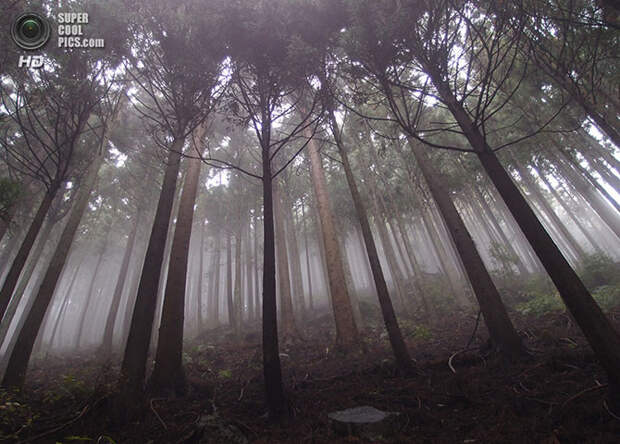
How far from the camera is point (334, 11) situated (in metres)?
5.46

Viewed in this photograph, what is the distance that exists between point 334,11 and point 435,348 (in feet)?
A: 25.4

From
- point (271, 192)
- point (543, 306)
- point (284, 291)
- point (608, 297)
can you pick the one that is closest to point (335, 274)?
point (284, 291)

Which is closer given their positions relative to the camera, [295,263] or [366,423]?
[366,423]

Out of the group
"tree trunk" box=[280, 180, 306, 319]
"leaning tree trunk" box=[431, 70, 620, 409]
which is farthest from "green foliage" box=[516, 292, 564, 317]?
"tree trunk" box=[280, 180, 306, 319]

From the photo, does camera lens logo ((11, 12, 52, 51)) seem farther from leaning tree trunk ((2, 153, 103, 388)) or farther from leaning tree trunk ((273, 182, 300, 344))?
leaning tree trunk ((273, 182, 300, 344))

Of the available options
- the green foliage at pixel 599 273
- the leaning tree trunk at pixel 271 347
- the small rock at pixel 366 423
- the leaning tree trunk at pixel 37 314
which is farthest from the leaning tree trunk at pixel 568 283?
the green foliage at pixel 599 273

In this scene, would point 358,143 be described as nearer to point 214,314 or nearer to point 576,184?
point 576,184

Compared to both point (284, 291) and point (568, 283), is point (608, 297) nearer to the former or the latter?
point (568, 283)

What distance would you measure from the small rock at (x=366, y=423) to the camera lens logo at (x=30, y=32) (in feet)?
29.6

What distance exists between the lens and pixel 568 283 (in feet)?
9.96

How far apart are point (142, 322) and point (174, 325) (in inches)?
42.0

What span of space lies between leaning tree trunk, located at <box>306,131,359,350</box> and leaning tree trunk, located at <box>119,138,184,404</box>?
4.35m

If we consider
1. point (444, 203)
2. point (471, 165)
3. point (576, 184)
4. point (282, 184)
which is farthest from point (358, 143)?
point (576, 184)

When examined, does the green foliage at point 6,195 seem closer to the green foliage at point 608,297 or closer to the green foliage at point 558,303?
the green foliage at point 558,303
